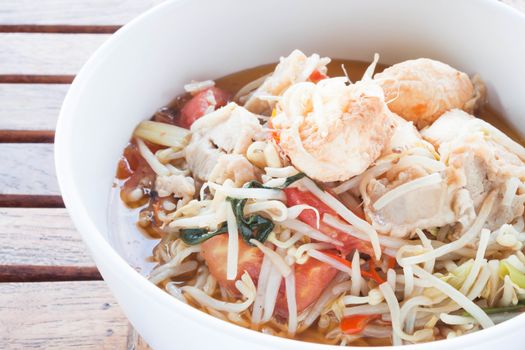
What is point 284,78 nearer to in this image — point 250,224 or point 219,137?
point 219,137

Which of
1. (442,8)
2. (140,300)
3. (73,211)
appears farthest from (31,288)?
(442,8)

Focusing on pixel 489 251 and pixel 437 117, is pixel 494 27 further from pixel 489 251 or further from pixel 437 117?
pixel 489 251

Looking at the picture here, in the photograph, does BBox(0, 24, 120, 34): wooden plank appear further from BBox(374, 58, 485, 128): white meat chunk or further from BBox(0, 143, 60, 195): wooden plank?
BBox(374, 58, 485, 128): white meat chunk

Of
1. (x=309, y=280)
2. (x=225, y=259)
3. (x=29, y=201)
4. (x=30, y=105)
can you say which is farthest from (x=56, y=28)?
(x=309, y=280)

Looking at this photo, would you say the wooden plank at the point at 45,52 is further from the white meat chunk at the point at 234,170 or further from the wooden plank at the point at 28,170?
the white meat chunk at the point at 234,170

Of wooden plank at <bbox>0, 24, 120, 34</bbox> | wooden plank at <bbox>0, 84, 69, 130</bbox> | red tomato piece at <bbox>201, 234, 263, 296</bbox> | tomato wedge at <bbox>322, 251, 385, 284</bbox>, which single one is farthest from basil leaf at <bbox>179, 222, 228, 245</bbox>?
wooden plank at <bbox>0, 24, 120, 34</bbox>
